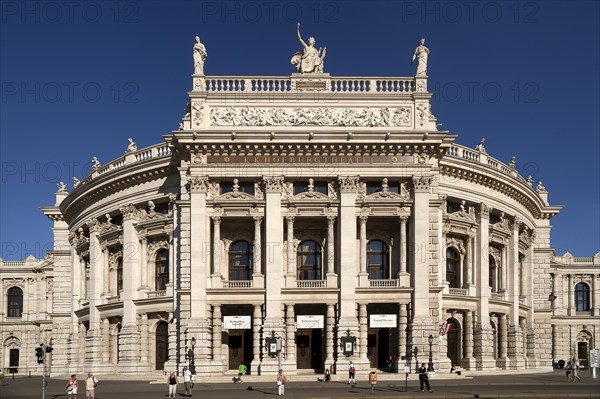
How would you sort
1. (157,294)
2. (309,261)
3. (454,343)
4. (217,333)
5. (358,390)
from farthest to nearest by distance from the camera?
(454,343) → (157,294) → (309,261) → (217,333) → (358,390)

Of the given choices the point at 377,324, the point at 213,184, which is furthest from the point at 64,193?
the point at 377,324

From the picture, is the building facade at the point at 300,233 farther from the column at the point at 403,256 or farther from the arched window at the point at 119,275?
the arched window at the point at 119,275

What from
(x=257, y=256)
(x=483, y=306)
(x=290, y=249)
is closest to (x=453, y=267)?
(x=483, y=306)

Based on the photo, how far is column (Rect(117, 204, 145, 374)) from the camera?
211 feet

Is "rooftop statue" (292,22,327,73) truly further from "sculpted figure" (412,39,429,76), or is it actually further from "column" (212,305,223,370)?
"column" (212,305,223,370)

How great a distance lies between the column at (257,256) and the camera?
58906 mm

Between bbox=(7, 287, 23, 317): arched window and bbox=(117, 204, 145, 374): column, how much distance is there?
51748mm

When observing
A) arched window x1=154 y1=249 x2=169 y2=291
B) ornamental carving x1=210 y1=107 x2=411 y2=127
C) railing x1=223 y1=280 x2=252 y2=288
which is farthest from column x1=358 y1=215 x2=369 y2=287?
arched window x1=154 y1=249 x2=169 y2=291

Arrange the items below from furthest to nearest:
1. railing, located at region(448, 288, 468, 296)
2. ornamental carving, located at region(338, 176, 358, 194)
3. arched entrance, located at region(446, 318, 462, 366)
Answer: arched entrance, located at region(446, 318, 462, 366) → railing, located at region(448, 288, 468, 296) → ornamental carving, located at region(338, 176, 358, 194)

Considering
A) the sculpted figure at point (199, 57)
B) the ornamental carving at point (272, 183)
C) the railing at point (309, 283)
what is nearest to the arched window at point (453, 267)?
the railing at point (309, 283)

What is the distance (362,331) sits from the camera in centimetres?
5850

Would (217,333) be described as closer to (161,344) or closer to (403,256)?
(161,344)

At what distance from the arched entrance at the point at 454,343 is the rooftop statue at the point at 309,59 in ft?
73.6

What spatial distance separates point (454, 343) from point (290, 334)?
15.0 meters
